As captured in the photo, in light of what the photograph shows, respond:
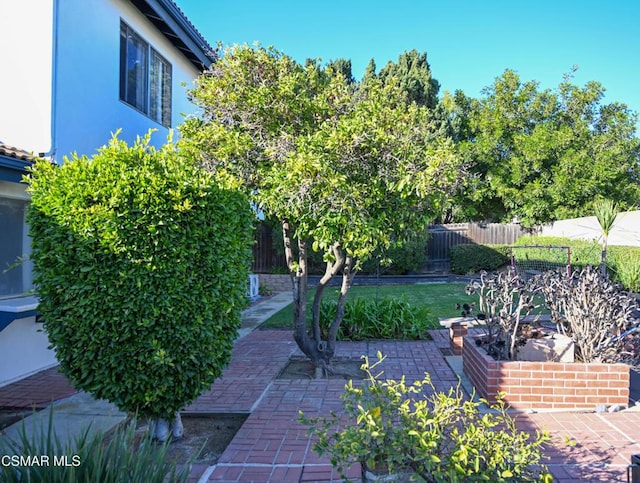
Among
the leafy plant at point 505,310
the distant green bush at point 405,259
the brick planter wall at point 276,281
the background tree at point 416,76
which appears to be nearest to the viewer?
the leafy plant at point 505,310

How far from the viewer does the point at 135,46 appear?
848 cm

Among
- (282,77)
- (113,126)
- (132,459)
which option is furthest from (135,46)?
(132,459)

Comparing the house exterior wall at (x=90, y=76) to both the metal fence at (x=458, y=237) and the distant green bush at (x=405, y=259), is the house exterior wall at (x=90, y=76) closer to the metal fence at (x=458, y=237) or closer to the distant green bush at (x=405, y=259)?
the distant green bush at (x=405, y=259)

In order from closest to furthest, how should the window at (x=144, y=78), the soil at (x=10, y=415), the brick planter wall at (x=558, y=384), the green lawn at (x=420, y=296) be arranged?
the soil at (x=10, y=415) < the brick planter wall at (x=558, y=384) < the window at (x=144, y=78) < the green lawn at (x=420, y=296)

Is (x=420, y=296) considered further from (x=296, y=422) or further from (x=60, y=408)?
(x=60, y=408)

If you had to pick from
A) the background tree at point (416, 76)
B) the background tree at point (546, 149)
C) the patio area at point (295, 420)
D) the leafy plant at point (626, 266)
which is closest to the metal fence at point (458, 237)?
the background tree at point (546, 149)

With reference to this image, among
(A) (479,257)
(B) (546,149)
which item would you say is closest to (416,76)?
(B) (546,149)

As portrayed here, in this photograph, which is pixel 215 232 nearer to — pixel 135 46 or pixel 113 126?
pixel 113 126

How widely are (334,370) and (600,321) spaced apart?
3.27m

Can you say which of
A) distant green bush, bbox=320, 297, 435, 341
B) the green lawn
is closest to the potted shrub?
distant green bush, bbox=320, 297, 435, 341

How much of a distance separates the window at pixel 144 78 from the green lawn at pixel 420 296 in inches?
195

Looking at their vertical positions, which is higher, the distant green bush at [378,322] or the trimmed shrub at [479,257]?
the trimmed shrub at [479,257]

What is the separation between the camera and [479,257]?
19.0 meters

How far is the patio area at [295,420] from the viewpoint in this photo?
3.47m
